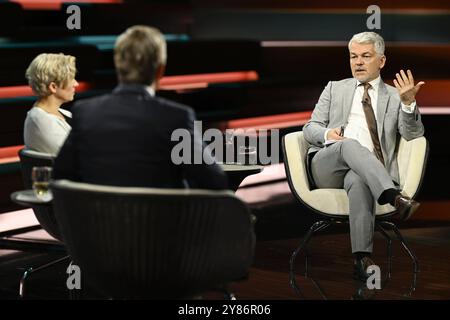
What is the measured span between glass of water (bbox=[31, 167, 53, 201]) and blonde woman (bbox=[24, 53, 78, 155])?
2.18ft

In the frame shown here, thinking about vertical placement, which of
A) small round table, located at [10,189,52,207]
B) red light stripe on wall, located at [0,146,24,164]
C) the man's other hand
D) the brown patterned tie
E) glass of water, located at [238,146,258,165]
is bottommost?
red light stripe on wall, located at [0,146,24,164]

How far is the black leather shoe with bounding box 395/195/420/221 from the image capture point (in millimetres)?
3965

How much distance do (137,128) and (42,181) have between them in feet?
1.99

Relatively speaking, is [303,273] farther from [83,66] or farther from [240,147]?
[83,66]

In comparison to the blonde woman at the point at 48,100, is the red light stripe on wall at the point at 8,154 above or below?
below

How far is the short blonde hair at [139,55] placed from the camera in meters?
2.75

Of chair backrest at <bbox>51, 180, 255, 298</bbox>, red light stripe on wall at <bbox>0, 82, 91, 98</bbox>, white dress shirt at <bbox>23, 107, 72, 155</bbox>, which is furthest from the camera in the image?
red light stripe on wall at <bbox>0, 82, 91, 98</bbox>

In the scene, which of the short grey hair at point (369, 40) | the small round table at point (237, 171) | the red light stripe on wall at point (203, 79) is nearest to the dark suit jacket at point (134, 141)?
the small round table at point (237, 171)

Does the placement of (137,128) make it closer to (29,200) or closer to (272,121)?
(29,200)

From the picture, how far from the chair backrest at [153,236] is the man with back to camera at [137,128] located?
0.37ft
